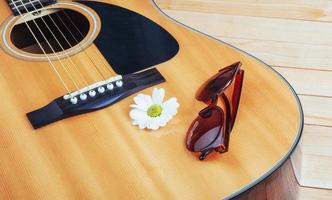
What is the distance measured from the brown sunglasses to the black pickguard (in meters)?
0.14

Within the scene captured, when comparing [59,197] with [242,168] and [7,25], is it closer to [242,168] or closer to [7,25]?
[242,168]

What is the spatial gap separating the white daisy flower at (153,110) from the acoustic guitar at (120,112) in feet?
0.05

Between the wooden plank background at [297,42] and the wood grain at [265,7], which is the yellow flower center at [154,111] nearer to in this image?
the wooden plank background at [297,42]

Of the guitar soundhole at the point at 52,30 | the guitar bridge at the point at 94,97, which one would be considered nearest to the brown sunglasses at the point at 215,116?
the guitar bridge at the point at 94,97

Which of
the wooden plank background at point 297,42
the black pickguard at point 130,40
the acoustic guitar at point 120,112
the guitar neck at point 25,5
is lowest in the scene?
the wooden plank background at point 297,42

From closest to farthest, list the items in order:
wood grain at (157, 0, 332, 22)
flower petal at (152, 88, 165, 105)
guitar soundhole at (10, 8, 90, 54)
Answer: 1. flower petal at (152, 88, 165, 105)
2. guitar soundhole at (10, 8, 90, 54)
3. wood grain at (157, 0, 332, 22)

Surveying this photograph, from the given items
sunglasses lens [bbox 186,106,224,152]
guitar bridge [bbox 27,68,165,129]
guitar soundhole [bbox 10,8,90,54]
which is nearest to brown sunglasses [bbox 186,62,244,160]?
sunglasses lens [bbox 186,106,224,152]

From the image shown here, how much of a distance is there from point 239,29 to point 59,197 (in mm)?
924

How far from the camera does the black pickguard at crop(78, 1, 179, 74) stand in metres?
0.90

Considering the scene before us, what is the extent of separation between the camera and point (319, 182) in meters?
1.07

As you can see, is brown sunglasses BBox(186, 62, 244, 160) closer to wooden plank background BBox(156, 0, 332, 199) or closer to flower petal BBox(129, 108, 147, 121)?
flower petal BBox(129, 108, 147, 121)

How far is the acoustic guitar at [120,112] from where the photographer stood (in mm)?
712

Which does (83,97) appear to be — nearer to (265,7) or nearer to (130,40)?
(130,40)

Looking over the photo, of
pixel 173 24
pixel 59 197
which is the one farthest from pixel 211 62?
pixel 59 197
